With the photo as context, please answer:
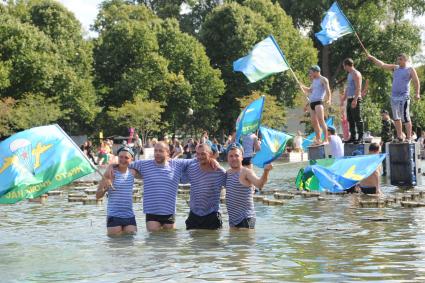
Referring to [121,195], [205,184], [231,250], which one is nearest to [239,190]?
[205,184]

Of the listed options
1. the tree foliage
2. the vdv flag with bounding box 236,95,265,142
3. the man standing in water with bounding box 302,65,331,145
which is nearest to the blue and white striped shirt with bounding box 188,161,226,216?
the man standing in water with bounding box 302,65,331,145

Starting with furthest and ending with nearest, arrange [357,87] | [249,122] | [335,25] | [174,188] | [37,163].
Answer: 1. [335,25]
2. [249,122]
3. [357,87]
4. [174,188]
5. [37,163]

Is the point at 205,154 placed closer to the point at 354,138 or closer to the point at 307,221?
the point at 307,221

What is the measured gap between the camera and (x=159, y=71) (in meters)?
66.0

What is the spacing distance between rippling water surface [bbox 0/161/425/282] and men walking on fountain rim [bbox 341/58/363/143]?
467 centimetres

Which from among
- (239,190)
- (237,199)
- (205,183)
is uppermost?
(205,183)

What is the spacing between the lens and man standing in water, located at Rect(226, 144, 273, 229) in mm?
12328

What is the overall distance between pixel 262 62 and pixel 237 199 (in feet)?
27.4

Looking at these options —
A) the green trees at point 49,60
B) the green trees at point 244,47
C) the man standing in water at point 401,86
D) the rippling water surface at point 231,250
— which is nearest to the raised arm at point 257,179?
the rippling water surface at point 231,250

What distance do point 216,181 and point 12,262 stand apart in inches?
129

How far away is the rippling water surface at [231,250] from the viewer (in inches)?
369

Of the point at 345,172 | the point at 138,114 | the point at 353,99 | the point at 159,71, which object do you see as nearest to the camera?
the point at 345,172

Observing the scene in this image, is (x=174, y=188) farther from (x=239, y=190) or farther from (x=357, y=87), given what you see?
(x=357, y=87)

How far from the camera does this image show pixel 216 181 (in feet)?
41.2
